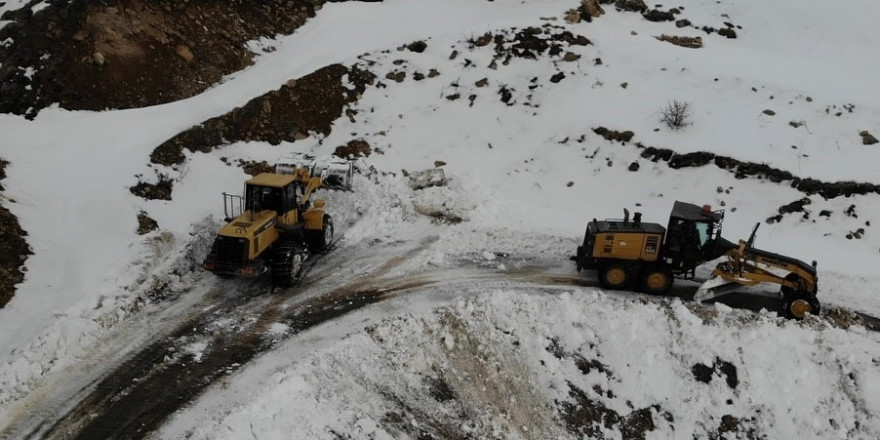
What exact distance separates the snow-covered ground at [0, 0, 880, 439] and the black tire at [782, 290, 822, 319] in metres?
0.33

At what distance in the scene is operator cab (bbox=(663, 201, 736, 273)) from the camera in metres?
12.6

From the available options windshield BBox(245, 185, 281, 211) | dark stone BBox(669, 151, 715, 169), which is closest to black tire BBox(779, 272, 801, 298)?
dark stone BBox(669, 151, 715, 169)

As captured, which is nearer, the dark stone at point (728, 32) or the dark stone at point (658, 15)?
the dark stone at point (728, 32)

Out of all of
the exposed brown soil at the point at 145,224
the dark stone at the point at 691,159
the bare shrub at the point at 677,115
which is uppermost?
the exposed brown soil at the point at 145,224

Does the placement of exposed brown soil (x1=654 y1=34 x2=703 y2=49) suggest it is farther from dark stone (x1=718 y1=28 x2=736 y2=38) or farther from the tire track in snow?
the tire track in snow

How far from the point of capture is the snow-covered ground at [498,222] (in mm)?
10492

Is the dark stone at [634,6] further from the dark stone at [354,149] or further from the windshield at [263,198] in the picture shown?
the windshield at [263,198]

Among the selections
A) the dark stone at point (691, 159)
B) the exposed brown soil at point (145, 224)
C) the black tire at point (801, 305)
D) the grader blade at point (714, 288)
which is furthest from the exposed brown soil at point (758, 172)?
the exposed brown soil at point (145, 224)

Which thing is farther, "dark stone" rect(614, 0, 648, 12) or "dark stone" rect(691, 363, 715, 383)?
"dark stone" rect(614, 0, 648, 12)

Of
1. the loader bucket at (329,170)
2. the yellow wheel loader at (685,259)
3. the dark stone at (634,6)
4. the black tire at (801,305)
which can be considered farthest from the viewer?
the dark stone at (634,6)

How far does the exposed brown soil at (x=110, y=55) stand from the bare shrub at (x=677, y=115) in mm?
16347

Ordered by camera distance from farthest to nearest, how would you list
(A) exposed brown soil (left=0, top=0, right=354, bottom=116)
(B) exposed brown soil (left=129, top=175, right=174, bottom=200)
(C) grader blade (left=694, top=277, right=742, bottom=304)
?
1. (A) exposed brown soil (left=0, top=0, right=354, bottom=116)
2. (B) exposed brown soil (left=129, top=175, right=174, bottom=200)
3. (C) grader blade (left=694, top=277, right=742, bottom=304)

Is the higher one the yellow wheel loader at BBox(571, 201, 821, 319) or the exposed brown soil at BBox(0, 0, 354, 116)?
the exposed brown soil at BBox(0, 0, 354, 116)

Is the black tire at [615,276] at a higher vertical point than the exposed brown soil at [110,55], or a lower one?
lower
